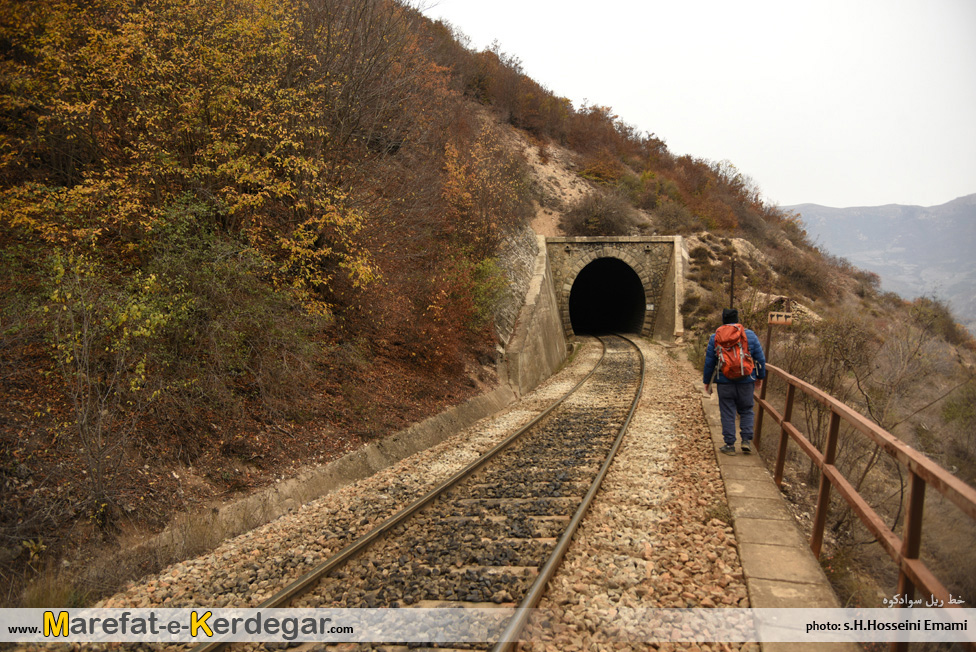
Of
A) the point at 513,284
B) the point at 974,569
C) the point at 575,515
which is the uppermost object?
the point at 513,284

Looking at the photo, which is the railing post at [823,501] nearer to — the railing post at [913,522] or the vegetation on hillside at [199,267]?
the railing post at [913,522]

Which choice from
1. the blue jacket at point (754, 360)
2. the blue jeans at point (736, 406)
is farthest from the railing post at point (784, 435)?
the blue jeans at point (736, 406)

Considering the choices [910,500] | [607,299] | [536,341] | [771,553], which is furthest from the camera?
[607,299]

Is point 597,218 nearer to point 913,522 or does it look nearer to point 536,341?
point 536,341

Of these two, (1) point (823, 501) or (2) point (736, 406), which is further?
(2) point (736, 406)

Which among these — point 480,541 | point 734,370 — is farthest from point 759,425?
point 480,541

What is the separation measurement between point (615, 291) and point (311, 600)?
35.6 m

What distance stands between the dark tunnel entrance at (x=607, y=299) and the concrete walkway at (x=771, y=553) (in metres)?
23.9

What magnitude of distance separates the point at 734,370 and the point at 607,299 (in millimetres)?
33671

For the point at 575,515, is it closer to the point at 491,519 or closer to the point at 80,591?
the point at 491,519

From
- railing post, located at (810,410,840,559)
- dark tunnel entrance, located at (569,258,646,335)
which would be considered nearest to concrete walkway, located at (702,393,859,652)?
railing post, located at (810,410,840,559)

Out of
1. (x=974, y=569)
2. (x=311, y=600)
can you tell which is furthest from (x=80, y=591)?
(x=974, y=569)

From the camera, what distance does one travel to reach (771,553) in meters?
4.25

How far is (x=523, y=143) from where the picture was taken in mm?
34250
